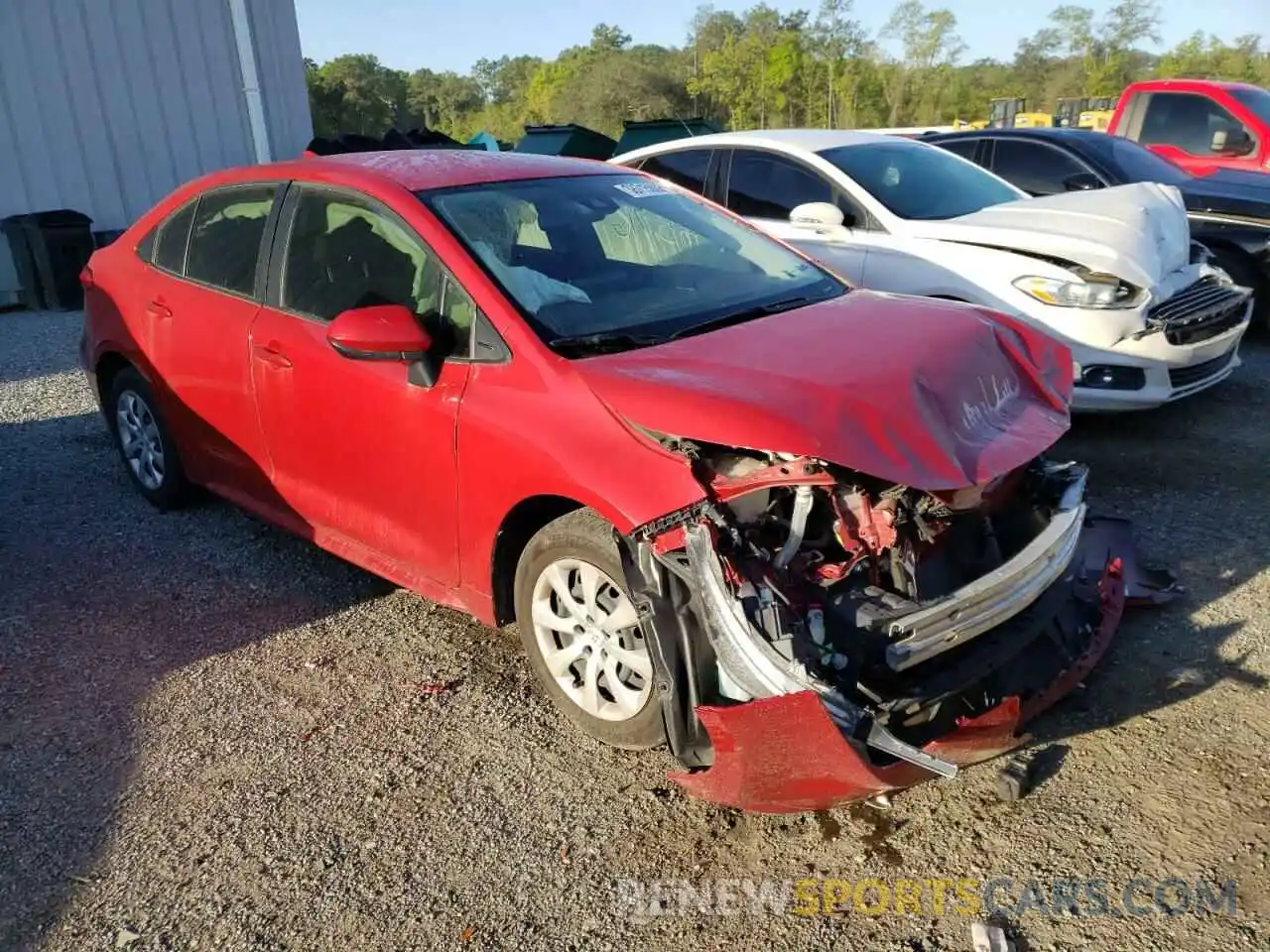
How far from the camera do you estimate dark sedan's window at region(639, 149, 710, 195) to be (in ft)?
22.5

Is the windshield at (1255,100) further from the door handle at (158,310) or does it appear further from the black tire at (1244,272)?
the door handle at (158,310)

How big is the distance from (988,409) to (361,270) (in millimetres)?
2287

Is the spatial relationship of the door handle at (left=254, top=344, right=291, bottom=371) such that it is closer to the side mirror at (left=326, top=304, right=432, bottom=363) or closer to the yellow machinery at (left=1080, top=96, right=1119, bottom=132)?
the side mirror at (left=326, top=304, right=432, bottom=363)

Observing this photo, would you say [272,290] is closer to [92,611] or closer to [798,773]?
[92,611]

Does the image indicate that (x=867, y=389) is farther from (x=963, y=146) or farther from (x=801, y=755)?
(x=963, y=146)

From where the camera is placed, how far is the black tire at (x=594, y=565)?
114 inches

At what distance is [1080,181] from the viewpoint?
Answer: 7.31 meters

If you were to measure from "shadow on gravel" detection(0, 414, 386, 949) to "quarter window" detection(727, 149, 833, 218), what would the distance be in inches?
144

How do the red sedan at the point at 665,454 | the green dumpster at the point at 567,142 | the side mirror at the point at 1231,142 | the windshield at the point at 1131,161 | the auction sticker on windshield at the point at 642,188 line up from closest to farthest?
the red sedan at the point at 665,454
the auction sticker on windshield at the point at 642,188
the windshield at the point at 1131,161
the side mirror at the point at 1231,142
the green dumpster at the point at 567,142

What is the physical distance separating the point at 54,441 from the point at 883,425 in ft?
18.8

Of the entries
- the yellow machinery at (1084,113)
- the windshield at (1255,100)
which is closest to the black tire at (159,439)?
the windshield at (1255,100)

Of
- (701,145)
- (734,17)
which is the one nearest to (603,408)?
(701,145)

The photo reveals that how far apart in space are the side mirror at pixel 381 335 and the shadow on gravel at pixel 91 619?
136 cm

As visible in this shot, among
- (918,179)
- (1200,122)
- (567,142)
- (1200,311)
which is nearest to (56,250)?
(567,142)
